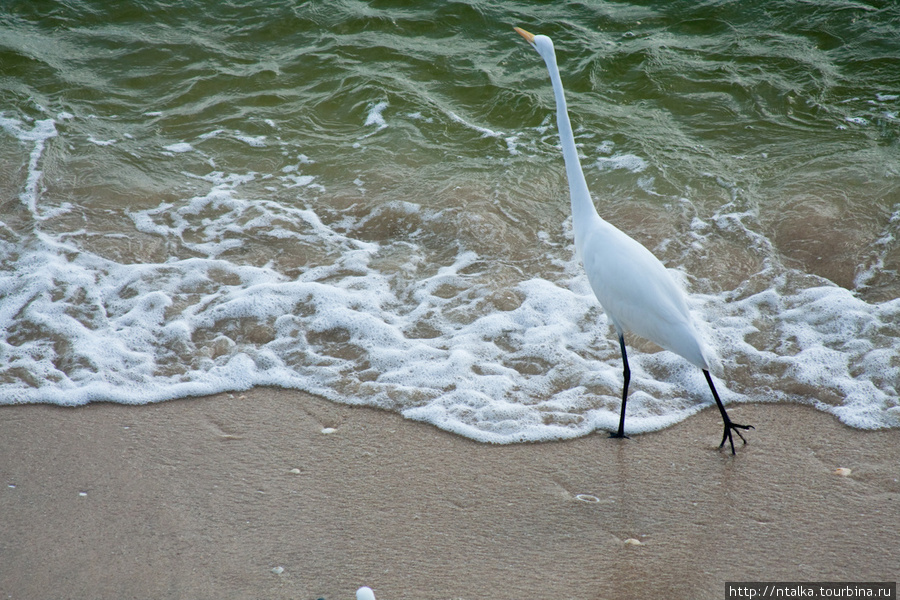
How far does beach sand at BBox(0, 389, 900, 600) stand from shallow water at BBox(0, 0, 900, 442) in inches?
6.5

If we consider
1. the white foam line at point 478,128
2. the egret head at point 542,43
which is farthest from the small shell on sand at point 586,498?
the white foam line at point 478,128

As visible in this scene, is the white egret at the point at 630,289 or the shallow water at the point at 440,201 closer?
the white egret at the point at 630,289

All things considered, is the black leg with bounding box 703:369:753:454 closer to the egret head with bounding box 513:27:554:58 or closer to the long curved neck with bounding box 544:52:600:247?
the long curved neck with bounding box 544:52:600:247

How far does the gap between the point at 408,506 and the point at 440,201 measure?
262cm

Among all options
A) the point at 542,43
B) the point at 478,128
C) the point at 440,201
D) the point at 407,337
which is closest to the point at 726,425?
the point at 407,337

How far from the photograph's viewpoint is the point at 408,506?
2418mm

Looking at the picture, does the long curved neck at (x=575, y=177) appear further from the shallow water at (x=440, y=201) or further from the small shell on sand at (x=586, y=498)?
the small shell on sand at (x=586, y=498)

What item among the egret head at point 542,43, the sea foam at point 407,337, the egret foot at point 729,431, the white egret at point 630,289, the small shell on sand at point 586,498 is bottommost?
the sea foam at point 407,337

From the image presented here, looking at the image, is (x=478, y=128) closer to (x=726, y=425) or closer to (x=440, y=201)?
(x=440, y=201)

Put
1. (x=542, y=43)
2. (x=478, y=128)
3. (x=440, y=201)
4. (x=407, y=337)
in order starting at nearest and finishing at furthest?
(x=542, y=43) → (x=407, y=337) → (x=440, y=201) → (x=478, y=128)

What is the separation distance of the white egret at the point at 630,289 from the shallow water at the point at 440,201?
35cm

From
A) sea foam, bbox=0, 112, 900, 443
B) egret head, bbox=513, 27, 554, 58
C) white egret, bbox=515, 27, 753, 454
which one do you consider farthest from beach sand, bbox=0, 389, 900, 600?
egret head, bbox=513, 27, 554, 58

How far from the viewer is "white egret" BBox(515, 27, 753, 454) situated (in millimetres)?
2676

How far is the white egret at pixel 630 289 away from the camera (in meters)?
2.68
